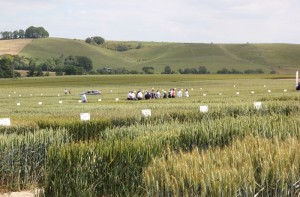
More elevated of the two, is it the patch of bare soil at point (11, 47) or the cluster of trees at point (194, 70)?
the patch of bare soil at point (11, 47)

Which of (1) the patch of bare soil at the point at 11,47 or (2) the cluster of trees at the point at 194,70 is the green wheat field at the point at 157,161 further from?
(1) the patch of bare soil at the point at 11,47

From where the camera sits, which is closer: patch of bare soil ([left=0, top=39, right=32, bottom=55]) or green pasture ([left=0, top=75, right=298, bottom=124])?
green pasture ([left=0, top=75, right=298, bottom=124])

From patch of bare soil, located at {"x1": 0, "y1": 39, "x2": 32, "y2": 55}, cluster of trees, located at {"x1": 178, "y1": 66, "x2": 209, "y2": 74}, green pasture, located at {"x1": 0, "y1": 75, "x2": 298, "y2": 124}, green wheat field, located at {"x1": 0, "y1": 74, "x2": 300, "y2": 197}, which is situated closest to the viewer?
green wheat field, located at {"x1": 0, "y1": 74, "x2": 300, "y2": 197}

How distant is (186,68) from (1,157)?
165 metres

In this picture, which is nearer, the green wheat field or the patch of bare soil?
the green wheat field

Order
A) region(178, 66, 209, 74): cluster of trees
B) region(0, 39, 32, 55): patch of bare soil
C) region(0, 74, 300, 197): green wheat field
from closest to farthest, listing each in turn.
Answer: region(0, 74, 300, 197): green wheat field, region(178, 66, 209, 74): cluster of trees, region(0, 39, 32, 55): patch of bare soil

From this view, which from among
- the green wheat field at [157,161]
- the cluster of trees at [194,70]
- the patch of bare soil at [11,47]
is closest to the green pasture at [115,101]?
the green wheat field at [157,161]

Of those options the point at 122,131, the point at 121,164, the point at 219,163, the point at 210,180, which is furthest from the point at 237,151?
the point at 122,131

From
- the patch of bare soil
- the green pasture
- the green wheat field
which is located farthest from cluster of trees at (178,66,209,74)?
the green wheat field

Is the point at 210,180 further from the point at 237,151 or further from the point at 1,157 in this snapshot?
the point at 1,157

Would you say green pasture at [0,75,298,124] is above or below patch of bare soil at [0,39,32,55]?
below

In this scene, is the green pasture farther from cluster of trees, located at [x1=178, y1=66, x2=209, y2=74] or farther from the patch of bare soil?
the patch of bare soil

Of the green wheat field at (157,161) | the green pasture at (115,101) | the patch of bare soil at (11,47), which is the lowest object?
the green pasture at (115,101)

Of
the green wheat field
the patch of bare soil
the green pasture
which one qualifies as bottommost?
the green pasture
